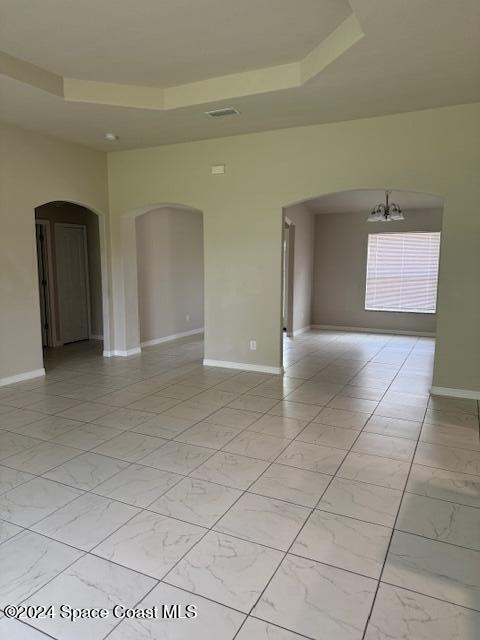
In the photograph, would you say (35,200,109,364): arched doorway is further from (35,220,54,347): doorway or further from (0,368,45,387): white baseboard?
(0,368,45,387): white baseboard

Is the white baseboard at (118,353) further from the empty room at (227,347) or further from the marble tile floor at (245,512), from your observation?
the marble tile floor at (245,512)

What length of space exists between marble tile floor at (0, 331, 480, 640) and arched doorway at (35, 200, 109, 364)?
276 centimetres

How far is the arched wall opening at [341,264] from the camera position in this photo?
8133 millimetres

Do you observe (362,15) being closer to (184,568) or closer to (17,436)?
(184,568)

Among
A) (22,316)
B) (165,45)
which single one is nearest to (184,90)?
(165,45)

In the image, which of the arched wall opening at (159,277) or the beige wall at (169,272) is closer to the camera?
the arched wall opening at (159,277)

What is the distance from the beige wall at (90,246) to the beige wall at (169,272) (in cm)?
110

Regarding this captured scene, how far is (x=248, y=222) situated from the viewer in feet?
17.9

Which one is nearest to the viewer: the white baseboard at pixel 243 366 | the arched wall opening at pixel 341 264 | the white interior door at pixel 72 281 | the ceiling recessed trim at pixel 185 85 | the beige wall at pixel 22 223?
the ceiling recessed trim at pixel 185 85

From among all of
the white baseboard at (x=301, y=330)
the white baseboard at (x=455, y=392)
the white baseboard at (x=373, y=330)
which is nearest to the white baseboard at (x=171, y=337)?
the white baseboard at (x=301, y=330)

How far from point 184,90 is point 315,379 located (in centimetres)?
349

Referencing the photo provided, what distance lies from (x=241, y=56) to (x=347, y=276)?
6.01 m

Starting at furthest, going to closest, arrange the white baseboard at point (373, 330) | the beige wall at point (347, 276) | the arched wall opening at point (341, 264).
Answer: the beige wall at point (347, 276) < the white baseboard at point (373, 330) < the arched wall opening at point (341, 264)

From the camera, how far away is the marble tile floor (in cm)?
177
